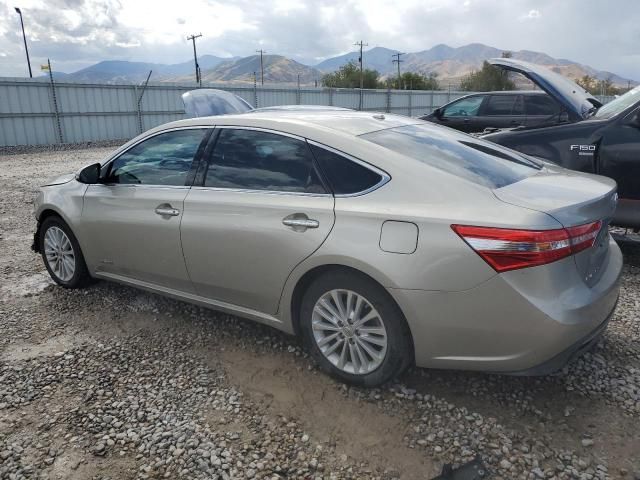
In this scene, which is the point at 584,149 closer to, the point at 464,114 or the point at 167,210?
the point at 167,210

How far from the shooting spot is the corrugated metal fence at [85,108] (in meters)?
18.0

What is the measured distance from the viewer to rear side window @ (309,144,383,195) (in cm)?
273

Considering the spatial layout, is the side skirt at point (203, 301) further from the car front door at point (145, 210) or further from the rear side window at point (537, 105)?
the rear side window at point (537, 105)

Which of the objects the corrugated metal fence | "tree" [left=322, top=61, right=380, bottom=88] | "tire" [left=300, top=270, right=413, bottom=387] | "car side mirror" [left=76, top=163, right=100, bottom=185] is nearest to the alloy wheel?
"tire" [left=300, top=270, right=413, bottom=387]

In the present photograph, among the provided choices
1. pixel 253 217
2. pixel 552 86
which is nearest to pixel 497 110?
pixel 552 86

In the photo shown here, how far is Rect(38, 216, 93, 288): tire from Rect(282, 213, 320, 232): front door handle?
2.23m

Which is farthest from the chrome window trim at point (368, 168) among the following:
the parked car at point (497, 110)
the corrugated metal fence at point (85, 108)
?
the corrugated metal fence at point (85, 108)

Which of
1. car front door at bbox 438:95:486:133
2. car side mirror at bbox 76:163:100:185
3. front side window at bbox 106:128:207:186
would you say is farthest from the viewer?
car front door at bbox 438:95:486:133

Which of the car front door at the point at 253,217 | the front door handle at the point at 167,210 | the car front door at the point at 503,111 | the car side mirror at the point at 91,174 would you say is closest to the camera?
the car front door at the point at 253,217

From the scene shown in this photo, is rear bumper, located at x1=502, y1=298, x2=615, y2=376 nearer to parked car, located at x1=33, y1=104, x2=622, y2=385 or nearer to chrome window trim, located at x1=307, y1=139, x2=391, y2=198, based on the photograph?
parked car, located at x1=33, y1=104, x2=622, y2=385

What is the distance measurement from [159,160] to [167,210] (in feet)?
1.49

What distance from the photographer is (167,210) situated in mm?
3436

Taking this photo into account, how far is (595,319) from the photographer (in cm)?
249

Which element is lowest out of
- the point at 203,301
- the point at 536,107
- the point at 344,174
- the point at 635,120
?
the point at 203,301
